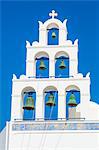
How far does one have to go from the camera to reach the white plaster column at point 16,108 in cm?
1936

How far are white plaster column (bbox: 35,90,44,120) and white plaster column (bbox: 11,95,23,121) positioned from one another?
552 millimetres

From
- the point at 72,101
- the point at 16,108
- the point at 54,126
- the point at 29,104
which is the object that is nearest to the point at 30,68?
the point at 29,104

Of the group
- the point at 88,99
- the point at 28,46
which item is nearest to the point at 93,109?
the point at 88,99

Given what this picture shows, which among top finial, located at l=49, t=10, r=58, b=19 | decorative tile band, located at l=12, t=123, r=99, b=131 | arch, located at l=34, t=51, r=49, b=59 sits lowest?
decorative tile band, located at l=12, t=123, r=99, b=131

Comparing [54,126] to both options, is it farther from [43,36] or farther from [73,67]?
[43,36]

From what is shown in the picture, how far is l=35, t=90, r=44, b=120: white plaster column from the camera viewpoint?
19.4 metres

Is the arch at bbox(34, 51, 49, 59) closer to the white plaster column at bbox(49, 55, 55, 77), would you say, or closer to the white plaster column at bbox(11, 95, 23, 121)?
the white plaster column at bbox(49, 55, 55, 77)

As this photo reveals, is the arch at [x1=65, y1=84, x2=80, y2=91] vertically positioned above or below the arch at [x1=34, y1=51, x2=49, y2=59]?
below

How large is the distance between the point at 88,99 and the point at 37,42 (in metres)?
2.84

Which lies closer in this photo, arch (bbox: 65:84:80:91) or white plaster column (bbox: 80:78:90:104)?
white plaster column (bbox: 80:78:90:104)

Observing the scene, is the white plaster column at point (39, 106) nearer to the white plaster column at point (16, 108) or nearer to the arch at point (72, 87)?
the white plaster column at point (16, 108)

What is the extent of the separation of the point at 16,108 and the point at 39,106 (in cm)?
78

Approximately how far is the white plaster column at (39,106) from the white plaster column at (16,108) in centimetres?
55

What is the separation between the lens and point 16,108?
19531 millimetres
